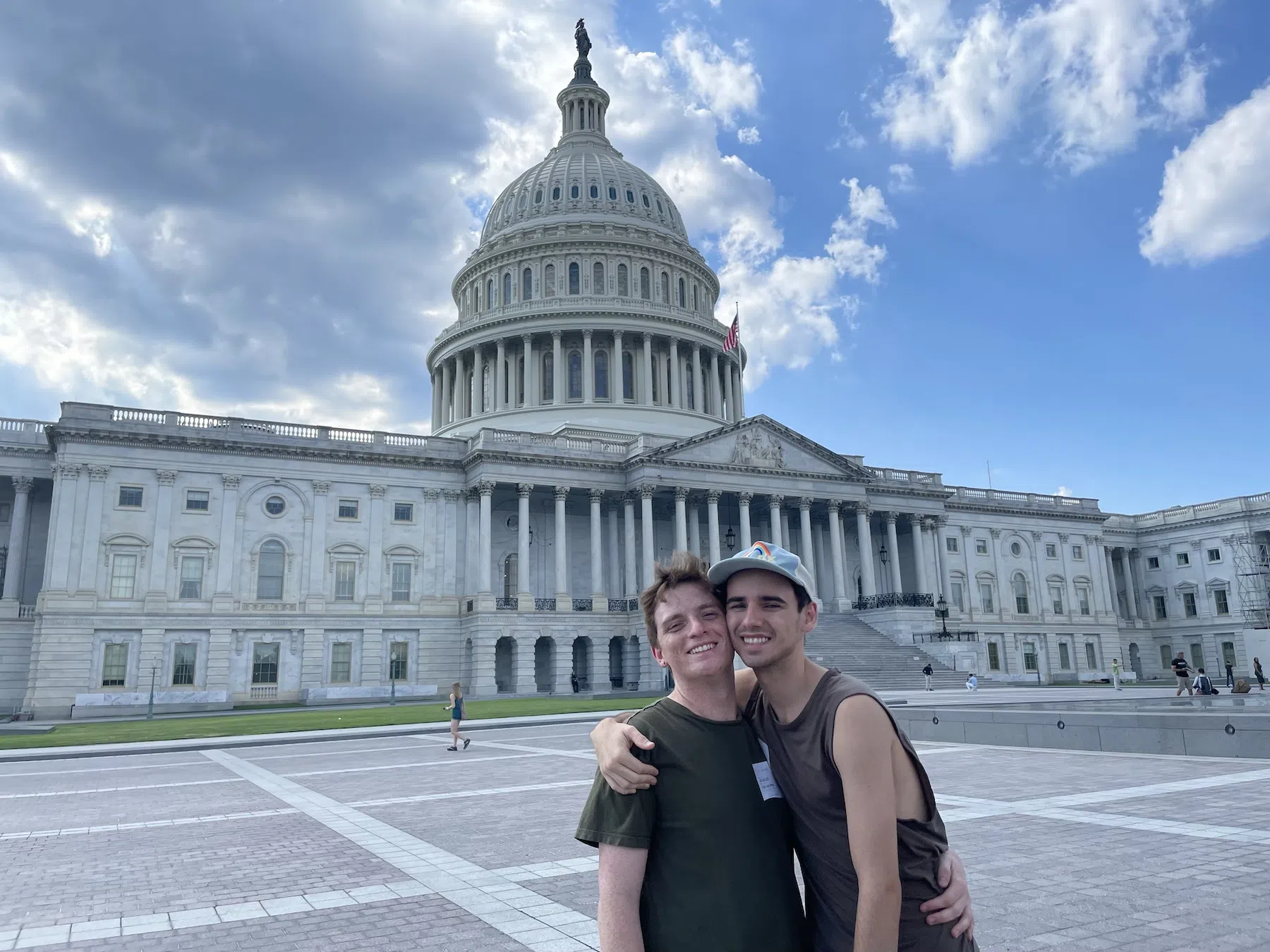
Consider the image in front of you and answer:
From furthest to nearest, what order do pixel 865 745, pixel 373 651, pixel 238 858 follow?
pixel 373 651 < pixel 238 858 < pixel 865 745

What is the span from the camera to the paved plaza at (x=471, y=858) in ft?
24.1

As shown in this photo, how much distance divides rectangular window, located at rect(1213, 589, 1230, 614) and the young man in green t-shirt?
94756 mm

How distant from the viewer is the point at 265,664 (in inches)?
2114

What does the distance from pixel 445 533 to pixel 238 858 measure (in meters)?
50.0

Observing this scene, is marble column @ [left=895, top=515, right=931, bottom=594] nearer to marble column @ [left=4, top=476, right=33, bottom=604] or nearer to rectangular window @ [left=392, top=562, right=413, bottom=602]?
rectangular window @ [left=392, top=562, right=413, bottom=602]

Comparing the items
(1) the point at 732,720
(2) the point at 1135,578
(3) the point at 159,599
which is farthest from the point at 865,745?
(2) the point at 1135,578

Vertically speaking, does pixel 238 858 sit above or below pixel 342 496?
below

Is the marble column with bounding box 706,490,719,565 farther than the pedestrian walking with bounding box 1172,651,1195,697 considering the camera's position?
Yes

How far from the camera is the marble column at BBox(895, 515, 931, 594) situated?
7225cm

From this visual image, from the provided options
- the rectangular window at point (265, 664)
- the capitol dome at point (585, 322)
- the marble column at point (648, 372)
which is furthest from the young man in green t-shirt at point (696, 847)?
the marble column at point (648, 372)

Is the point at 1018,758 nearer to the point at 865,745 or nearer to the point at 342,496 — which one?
the point at 865,745

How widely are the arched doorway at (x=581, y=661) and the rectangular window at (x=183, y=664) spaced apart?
22.6 metres

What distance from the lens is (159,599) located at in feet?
169

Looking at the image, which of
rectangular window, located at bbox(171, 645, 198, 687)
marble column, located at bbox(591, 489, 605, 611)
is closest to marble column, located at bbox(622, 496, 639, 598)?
marble column, located at bbox(591, 489, 605, 611)
